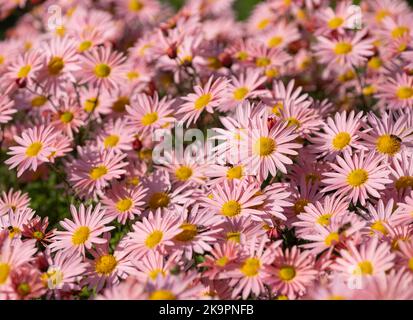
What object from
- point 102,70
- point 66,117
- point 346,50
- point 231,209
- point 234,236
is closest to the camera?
point 234,236

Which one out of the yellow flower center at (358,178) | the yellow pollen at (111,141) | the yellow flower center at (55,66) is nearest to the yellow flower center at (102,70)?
the yellow flower center at (55,66)

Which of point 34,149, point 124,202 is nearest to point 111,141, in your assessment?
point 34,149

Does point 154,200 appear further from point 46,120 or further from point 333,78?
point 333,78

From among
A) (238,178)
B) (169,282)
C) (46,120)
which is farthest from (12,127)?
(169,282)

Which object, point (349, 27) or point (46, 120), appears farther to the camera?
point (349, 27)

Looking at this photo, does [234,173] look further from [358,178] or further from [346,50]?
[346,50]

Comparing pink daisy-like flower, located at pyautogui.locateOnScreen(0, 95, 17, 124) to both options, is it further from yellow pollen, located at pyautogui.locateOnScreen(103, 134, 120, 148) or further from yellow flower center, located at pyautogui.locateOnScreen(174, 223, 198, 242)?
yellow flower center, located at pyautogui.locateOnScreen(174, 223, 198, 242)

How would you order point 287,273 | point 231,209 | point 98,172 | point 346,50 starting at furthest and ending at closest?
1. point 346,50
2. point 98,172
3. point 231,209
4. point 287,273
